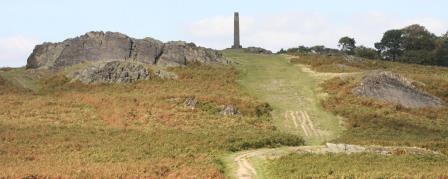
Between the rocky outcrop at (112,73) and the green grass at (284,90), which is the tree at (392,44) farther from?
the rocky outcrop at (112,73)

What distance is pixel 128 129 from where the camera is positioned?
43.2m

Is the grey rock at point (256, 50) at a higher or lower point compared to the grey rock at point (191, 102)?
higher

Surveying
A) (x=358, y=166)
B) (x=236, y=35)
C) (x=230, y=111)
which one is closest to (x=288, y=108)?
(x=230, y=111)

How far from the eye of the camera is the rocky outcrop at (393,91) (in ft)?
185

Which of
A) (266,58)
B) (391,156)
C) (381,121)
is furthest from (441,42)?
(391,156)

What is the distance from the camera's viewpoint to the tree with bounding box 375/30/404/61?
128 metres

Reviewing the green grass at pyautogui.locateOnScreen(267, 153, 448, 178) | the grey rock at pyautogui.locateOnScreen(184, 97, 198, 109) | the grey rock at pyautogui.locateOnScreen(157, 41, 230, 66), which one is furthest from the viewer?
the grey rock at pyautogui.locateOnScreen(157, 41, 230, 66)

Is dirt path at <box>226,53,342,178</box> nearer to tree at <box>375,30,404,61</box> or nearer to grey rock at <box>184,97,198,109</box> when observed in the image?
grey rock at <box>184,97,198,109</box>

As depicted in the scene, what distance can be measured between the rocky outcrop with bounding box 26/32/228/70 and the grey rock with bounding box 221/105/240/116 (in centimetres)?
2281

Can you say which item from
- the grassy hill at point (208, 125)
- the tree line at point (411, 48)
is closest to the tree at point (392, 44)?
the tree line at point (411, 48)

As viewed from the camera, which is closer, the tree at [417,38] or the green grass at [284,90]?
the green grass at [284,90]

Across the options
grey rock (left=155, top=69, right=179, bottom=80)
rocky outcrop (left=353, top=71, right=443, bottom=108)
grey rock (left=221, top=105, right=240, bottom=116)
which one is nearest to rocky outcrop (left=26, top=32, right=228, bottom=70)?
grey rock (left=155, top=69, right=179, bottom=80)

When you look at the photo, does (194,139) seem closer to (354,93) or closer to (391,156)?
(391,156)

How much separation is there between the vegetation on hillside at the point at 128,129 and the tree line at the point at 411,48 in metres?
62.3
